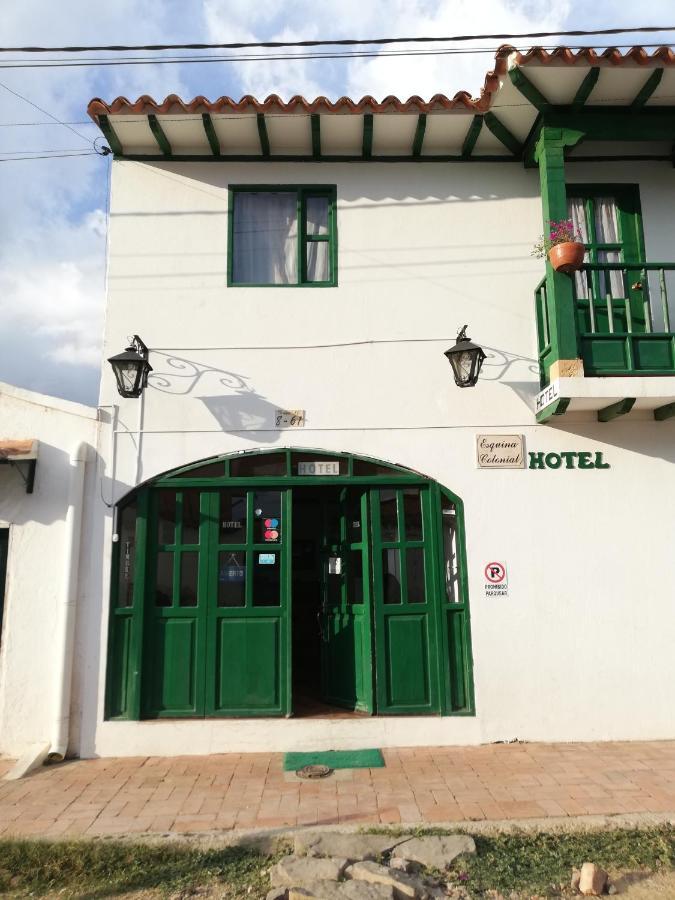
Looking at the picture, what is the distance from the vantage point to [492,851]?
4.42m

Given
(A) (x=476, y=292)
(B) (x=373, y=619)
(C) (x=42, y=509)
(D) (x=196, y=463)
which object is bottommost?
(B) (x=373, y=619)

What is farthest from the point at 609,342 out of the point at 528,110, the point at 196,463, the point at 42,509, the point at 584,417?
the point at 42,509

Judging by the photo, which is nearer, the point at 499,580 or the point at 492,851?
the point at 492,851

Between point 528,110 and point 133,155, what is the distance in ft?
14.7

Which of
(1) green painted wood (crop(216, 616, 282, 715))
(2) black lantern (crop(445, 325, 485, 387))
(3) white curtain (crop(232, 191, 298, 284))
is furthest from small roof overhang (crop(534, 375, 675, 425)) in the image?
(1) green painted wood (crop(216, 616, 282, 715))

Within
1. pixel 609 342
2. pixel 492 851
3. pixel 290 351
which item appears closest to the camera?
pixel 492 851

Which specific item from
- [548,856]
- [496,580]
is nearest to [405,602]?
[496,580]

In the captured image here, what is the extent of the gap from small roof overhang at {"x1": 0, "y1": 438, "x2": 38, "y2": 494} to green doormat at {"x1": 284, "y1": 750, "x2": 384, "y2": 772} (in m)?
→ 3.79

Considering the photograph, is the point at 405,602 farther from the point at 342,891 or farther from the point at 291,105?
the point at 291,105

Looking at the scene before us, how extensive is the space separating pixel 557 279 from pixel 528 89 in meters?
1.98

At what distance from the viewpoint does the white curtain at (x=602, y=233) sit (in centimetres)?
754

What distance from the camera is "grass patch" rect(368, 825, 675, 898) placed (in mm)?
4027

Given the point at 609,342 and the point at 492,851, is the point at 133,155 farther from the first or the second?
the point at 492,851

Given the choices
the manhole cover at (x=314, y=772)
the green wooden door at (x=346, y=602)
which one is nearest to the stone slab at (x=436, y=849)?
the manhole cover at (x=314, y=772)
